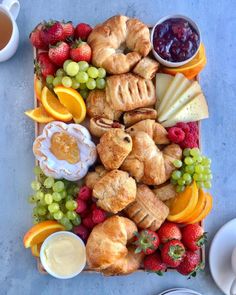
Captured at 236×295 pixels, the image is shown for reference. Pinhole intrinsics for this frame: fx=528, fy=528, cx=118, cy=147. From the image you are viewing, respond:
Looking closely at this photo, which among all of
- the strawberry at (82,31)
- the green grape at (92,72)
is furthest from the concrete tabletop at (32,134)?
the green grape at (92,72)

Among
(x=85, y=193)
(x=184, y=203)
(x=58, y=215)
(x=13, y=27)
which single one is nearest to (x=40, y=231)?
(x=58, y=215)

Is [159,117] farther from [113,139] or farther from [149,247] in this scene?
[149,247]

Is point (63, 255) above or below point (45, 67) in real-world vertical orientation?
below

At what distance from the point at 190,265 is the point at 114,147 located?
1.40 feet

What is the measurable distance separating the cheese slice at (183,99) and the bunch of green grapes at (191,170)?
0.13m

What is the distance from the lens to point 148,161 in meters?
1.60

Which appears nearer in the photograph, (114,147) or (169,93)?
(114,147)

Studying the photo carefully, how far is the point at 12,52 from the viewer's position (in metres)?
1.77

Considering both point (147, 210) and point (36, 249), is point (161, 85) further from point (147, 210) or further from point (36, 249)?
point (36, 249)

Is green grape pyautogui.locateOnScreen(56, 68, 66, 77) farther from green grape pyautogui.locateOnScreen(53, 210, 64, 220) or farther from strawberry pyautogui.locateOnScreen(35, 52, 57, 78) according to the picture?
green grape pyautogui.locateOnScreen(53, 210, 64, 220)

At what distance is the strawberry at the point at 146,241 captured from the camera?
1.56 m

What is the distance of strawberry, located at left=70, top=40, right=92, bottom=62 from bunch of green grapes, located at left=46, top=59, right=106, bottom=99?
0.02 metres

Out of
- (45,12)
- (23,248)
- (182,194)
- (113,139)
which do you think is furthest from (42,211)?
(45,12)

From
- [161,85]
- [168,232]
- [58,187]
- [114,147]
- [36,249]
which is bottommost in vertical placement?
[36,249]
